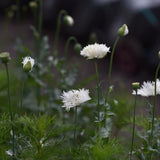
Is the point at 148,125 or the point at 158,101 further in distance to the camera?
the point at 158,101

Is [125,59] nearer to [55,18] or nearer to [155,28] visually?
[155,28]

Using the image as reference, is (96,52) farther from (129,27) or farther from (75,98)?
(129,27)

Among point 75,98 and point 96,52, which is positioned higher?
point 96,52

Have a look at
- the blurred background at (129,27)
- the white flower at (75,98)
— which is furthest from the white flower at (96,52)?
the blurred background at (129,27)

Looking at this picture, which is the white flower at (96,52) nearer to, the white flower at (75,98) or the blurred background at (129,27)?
the white flower at (75,98)

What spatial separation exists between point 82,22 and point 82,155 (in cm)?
255

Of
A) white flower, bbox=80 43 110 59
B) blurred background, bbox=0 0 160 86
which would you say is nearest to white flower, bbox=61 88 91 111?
Result: white flower, bbox=80 43 110 59

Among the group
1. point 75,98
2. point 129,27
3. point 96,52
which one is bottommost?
point 75,98

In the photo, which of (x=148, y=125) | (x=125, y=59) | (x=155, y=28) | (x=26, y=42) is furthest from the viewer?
(x=26, y=42)

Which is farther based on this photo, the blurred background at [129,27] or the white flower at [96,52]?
the blurred background at [129,27]

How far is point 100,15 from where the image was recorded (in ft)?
9.66

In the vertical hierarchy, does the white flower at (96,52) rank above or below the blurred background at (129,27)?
below

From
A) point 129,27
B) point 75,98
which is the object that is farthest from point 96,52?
point 129,27

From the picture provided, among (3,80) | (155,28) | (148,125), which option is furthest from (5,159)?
(155,28)
